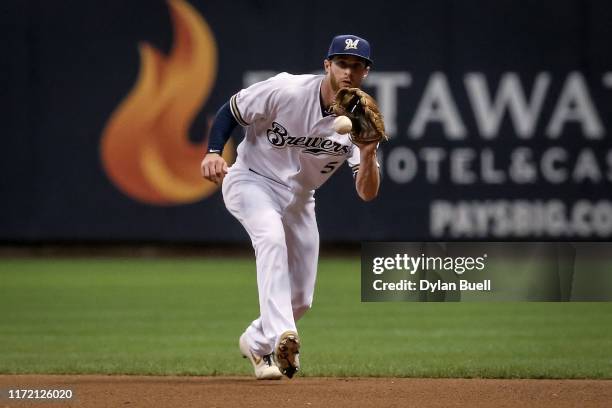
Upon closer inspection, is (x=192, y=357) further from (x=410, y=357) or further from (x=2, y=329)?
(x=2, y=329)

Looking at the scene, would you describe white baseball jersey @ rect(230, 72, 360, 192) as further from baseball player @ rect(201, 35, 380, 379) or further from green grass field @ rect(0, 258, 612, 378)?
green grass field @ rect(0, 258, 612, 378)

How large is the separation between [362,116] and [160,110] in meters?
9.63

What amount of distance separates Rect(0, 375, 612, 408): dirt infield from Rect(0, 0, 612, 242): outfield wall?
7.89m

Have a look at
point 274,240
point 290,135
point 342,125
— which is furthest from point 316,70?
point 342,125

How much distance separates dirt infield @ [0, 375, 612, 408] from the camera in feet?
19.0

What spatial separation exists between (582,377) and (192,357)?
2519 mm

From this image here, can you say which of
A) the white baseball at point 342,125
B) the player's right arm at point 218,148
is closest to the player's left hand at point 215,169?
the player's right arm at point 218,148

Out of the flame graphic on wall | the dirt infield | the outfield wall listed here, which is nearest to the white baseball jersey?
the dirt infield

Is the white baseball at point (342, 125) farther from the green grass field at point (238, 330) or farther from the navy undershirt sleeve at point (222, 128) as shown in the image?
the green grass field at point (238, 330)

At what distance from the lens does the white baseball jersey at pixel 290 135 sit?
20.7 feet

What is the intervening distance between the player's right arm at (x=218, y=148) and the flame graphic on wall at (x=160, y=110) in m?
8.71

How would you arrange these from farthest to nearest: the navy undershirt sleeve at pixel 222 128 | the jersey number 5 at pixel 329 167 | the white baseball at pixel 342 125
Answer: the jersey number 5 at pixel 329 167
the navy undershirt sleeve at pixel 222 128
the white baseball at pixel 342 125

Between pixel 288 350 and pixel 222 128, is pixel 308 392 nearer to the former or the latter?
pixel 288 350

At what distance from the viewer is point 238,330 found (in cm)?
973
